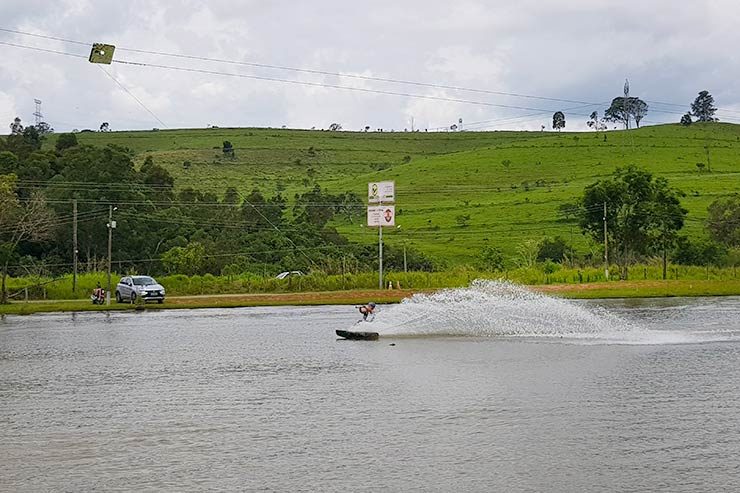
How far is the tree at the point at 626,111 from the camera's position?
180m

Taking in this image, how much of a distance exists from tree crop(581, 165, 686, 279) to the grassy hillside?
18.1m

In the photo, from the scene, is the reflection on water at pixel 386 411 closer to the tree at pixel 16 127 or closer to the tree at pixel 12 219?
the tree at pixel 12 219

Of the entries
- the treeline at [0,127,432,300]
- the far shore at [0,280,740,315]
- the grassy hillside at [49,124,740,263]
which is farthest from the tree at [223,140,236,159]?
the far shore at [0,280,740,315]

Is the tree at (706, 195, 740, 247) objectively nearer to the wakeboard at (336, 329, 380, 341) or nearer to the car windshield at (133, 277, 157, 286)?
the car windshield at (133, 277, 157, 286)

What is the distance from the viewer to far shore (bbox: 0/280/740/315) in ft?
182

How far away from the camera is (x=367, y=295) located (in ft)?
201

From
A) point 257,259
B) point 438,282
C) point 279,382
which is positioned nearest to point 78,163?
point 257,259

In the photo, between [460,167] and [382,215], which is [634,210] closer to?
[382,215]

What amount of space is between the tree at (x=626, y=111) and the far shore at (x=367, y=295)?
119124 millimetres

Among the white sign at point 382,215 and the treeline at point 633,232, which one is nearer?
the white sign at point 382,215

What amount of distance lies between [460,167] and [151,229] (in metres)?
57.9

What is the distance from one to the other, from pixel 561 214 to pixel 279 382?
89.0m

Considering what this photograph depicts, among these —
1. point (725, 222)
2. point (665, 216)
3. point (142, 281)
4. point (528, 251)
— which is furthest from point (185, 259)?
point (725, 222)

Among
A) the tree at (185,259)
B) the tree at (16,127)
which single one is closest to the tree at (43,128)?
the tree at (16,127)
